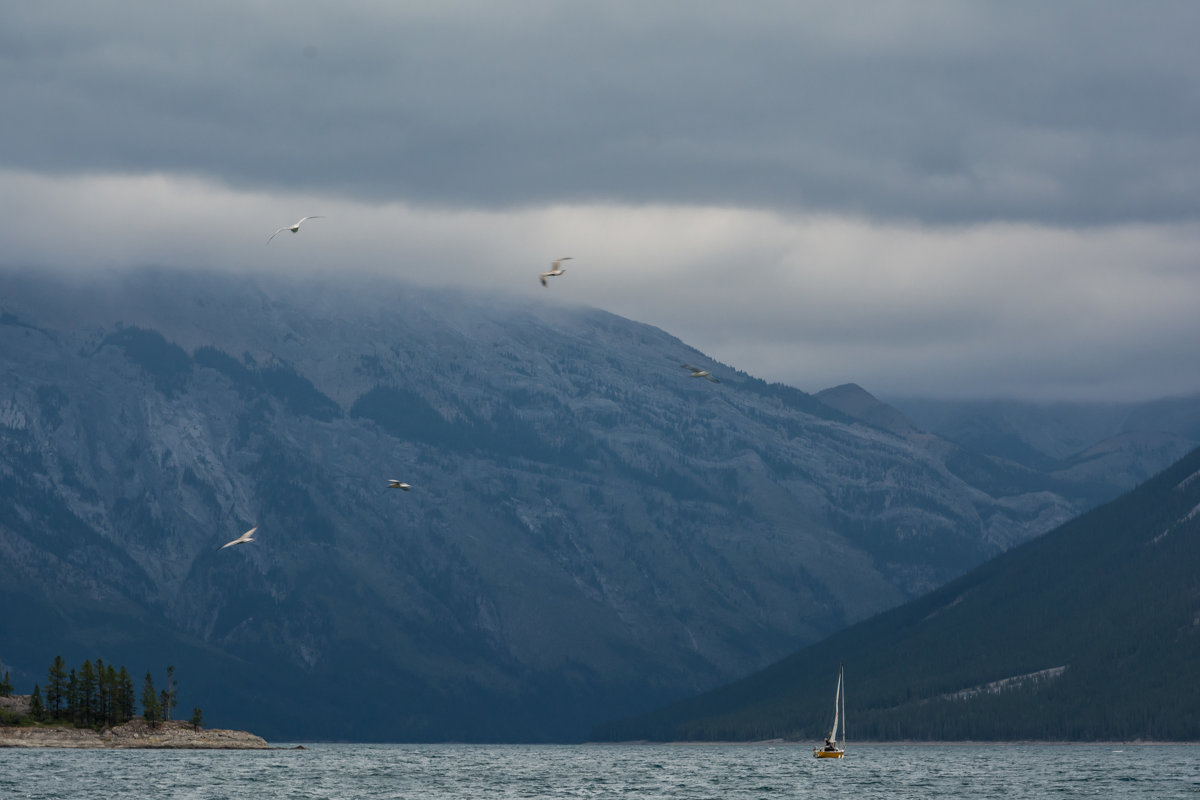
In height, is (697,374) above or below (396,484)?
above

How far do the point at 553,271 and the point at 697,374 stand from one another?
21282 millimetres

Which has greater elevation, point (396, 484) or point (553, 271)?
point (553, 271)

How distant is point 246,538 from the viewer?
6959 inches

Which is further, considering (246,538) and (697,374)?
(697,374)

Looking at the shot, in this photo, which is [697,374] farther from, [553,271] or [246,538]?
[246,538]

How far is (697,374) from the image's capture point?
19438cm

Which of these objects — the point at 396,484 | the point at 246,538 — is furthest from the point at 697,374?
the point at 246,538

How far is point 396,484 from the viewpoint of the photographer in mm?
188625

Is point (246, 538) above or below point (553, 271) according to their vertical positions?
below

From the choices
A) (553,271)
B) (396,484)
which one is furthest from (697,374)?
(396,484)

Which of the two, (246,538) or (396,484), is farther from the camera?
(396,484)

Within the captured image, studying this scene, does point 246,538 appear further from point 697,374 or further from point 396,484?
point 697,374

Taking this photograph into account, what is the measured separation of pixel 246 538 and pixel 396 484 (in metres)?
19.2

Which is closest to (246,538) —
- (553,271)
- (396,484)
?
(396,484)
